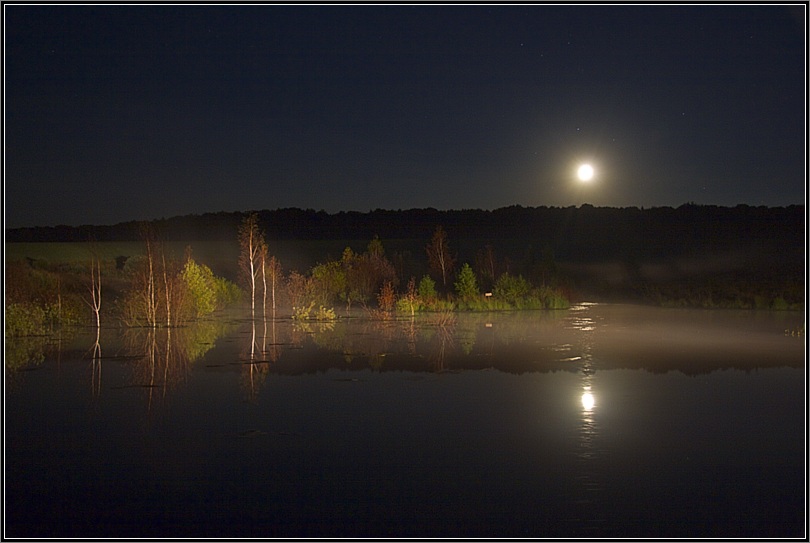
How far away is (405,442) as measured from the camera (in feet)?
28.2

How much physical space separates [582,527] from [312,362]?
9235mm

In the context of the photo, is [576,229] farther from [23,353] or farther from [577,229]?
[23,353]

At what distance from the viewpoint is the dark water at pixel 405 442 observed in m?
6.31

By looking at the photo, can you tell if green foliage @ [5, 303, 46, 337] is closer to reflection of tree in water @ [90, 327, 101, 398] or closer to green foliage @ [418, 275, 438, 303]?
reflection of tree in water @ [90, 327, 101, 398]

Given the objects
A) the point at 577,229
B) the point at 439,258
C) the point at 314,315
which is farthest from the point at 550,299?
the point at 577,229

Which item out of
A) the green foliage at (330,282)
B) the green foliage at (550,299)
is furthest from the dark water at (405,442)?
the green foliage at (330,282)

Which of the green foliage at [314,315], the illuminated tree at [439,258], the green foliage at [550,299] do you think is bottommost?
the green foliage at [314,315]

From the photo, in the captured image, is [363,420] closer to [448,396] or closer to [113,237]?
[448,396]

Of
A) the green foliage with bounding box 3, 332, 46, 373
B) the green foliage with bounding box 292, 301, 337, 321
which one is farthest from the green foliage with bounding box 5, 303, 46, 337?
the green foliage with bounding box 292, 301, 337, 321

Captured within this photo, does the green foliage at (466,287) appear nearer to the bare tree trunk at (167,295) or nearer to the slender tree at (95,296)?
the bare tree trunk at (167,295)

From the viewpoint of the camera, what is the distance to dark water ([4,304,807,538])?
631 centimetres

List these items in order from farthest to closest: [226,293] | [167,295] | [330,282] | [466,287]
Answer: [330,282], [226,293], [466,287], [167,295]

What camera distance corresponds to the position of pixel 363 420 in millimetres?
9734

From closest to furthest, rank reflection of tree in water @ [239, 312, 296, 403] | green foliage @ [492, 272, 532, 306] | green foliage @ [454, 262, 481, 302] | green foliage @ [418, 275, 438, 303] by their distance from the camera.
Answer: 1. reflection of tree in water @ [239, 312, 296, 403]
2. green foliage @ [418, 275, 438, 303]
3. green foliage @ [454, 262, 481, 302]
4. green foliage @ [492, 272, 532, 306]
